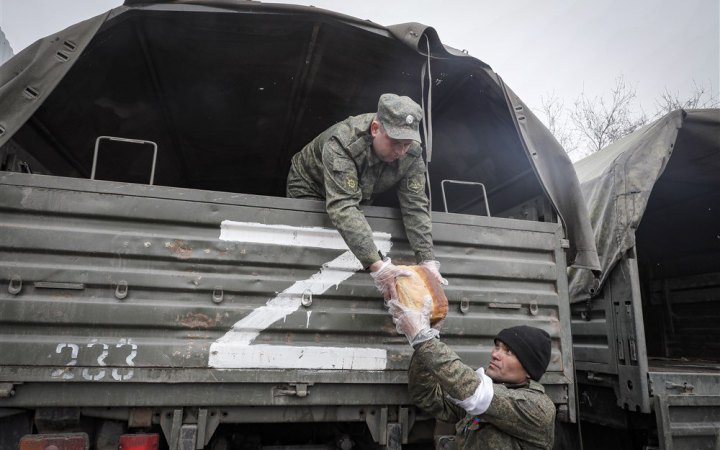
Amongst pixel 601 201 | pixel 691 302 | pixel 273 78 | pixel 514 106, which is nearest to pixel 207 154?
pixel 273 78

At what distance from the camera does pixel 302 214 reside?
2.81 m

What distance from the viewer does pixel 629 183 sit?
158 inches

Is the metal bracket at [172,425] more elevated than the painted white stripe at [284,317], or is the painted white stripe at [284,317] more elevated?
the painted white stripe at [284,317]

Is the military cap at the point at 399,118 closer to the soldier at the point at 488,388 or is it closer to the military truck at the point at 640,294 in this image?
the soldier at the point at 488,388

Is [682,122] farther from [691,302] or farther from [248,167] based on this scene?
[248,167]

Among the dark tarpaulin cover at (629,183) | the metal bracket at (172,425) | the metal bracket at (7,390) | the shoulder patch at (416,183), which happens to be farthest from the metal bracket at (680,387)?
the metal bracket at (7,390)

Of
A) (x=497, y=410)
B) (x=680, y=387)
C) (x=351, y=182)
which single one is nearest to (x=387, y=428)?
(x=497, y=410)

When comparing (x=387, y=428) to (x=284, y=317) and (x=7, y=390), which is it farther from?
(x=7, y=390)

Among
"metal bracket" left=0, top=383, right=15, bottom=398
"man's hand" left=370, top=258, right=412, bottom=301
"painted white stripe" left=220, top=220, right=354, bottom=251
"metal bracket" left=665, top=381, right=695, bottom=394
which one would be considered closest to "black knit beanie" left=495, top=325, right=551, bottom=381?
"man's hand" left=370, top=258, right=412, bottom=301

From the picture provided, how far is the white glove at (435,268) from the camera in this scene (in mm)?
2752

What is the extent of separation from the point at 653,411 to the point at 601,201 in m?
1.65

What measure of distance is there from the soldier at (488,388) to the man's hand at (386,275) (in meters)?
0.11

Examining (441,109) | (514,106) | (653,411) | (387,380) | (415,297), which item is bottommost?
(653,411)

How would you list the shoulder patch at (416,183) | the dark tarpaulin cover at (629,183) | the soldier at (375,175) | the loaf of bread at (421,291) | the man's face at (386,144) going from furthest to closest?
the dark tarpaulin cover at (629,183) < the shoulder patch at (416,183) < the man's face at (386,144) < the soldier at (375,175) < the loaf of bread at (421,291)
